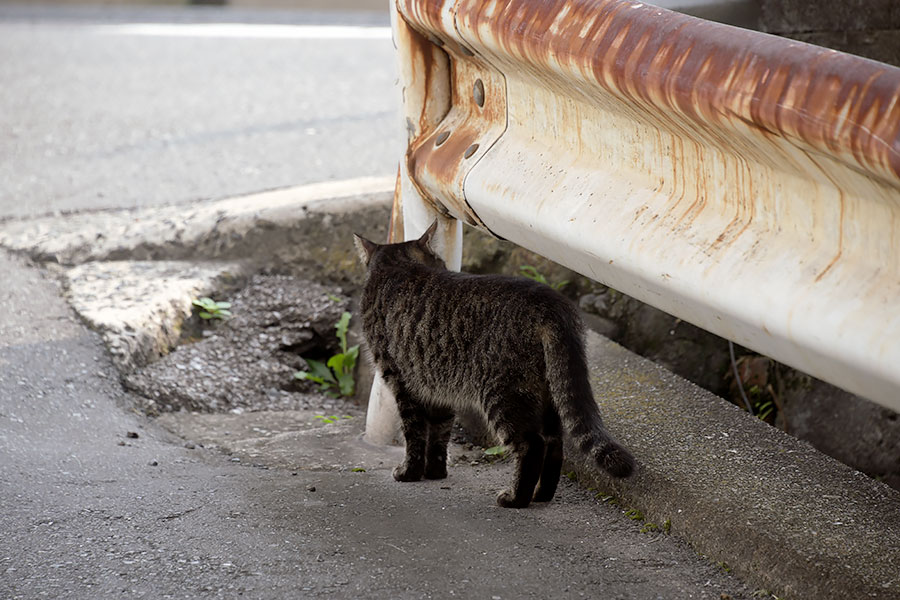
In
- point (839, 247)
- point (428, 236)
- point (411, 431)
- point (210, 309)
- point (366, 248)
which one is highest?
point (839, 247)

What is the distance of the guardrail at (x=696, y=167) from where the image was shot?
1454mm

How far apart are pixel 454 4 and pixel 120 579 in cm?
147

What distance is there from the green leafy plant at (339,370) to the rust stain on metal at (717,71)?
1990mm

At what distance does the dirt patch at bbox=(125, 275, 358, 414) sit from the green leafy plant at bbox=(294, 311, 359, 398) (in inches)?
2.6

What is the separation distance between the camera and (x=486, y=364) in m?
2.54

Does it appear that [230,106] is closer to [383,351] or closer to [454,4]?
[383,351]

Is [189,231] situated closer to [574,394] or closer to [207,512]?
[207,512]

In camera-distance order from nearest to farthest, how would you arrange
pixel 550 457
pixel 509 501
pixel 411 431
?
pixel 509 501
pixel 550 457
pixel 411 431

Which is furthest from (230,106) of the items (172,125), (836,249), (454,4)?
(836,249)

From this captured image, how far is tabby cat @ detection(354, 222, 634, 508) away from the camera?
239cm

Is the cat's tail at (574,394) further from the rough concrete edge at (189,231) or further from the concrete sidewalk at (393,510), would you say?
the rough concrete edge at (189,231)

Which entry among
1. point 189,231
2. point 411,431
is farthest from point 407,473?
point 189,231

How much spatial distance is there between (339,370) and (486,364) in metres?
1.49

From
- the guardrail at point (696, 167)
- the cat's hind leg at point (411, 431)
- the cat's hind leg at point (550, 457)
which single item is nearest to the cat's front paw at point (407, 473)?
the cat's hind leg at point (411, 431)
